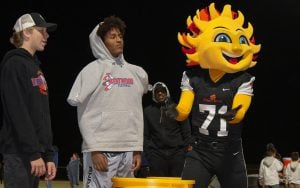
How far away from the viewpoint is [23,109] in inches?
143

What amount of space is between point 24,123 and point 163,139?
356cm

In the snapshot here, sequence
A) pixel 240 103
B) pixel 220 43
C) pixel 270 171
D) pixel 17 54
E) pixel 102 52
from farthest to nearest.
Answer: pixel 270 171
pixel 220 43
pixel 240 103
pixel 102 52
pixel 17 54

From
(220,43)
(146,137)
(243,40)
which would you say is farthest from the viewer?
(146,137)

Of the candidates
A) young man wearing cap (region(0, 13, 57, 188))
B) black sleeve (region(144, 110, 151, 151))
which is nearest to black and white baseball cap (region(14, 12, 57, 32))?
young man wearing cap (region(0, 13, 57, 188))

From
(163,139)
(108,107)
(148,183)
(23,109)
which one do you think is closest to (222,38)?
(108,107)

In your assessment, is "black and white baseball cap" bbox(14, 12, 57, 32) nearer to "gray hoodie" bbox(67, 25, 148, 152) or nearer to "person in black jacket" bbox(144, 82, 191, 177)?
"gray hoodie" bbox(67, 25, 148, 152)

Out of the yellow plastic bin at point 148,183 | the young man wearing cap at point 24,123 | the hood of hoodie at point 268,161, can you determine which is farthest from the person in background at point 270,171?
the young man wearing cap at point 24,123

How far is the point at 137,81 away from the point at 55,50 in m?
18.1

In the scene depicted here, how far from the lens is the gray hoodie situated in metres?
4.41

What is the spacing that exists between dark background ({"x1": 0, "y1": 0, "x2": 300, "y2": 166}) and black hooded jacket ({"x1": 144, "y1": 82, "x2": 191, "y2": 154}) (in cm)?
1204

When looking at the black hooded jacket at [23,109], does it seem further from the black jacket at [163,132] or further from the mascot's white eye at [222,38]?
the black jacket at [163,132]

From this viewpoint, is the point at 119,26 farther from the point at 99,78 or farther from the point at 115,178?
the point at 115,178

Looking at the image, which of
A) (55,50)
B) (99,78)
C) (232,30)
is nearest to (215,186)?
(232,30)

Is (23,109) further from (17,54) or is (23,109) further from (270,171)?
(270,171)
